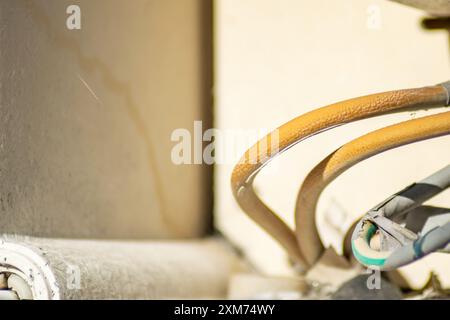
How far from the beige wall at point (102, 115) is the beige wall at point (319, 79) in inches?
2.3

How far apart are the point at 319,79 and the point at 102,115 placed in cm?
30

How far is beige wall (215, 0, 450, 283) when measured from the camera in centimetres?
66

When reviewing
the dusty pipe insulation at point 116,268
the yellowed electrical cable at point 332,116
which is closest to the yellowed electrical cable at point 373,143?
the yellowed electrical cable at point 332,116

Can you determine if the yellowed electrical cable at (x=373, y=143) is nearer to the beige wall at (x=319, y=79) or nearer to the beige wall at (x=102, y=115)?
the beige wall at (x=319, y=79)

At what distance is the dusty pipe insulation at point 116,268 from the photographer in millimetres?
487

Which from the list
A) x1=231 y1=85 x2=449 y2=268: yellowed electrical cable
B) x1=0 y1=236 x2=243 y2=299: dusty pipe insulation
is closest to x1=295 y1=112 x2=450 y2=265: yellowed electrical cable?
x1=231 y1=85 x2=449 y2=268: yellowed electrical cable

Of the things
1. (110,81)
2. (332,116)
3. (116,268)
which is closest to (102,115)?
(110,81)

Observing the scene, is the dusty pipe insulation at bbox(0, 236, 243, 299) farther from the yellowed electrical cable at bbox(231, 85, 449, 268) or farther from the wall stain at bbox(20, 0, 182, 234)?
the yellowed electrical cable at bbox(231, 85, 449, 268)

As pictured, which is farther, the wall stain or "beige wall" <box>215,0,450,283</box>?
Answer: "beige wall" <box>215,0,450,283</box>

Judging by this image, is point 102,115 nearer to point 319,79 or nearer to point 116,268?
point 116,268

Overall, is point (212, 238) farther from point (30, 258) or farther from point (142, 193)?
A: point (30, 258)

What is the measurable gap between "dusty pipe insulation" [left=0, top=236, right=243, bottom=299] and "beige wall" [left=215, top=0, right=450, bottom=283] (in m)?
0.11

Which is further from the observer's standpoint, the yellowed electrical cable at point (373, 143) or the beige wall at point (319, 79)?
the beige wall at point (319, 79)
